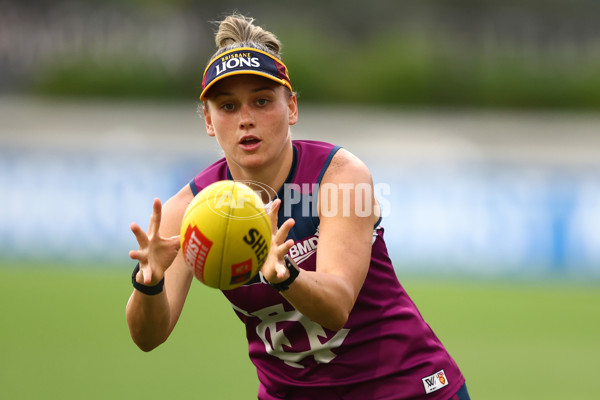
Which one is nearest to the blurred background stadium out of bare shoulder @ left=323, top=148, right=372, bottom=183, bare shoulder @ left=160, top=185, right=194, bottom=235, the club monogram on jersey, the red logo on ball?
the club monogram on jersey

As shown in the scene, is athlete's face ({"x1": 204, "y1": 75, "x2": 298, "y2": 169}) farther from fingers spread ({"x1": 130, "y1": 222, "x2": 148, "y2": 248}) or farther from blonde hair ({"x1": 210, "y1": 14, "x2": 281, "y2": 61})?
fingers spread ({"x1": 130, "y1": 222, "x2": 148, "y2": 248})

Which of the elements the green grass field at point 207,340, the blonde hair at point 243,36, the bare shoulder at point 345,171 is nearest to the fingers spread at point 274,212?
the bare shoulder at point 345,171

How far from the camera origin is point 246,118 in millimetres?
3877

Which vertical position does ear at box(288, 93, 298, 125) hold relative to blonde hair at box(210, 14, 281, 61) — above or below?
below

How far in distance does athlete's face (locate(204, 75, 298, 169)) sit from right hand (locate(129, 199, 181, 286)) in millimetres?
518

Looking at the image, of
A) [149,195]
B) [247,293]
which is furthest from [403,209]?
[247,293]

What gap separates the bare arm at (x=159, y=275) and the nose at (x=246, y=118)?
1.70 feet

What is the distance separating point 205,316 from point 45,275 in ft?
11.9

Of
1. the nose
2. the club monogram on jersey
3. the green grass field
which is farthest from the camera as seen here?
the green grass field

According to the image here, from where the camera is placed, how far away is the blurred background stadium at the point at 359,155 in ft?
30.9

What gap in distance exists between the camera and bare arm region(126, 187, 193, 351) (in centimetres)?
362

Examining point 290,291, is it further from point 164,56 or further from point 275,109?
point 164,56

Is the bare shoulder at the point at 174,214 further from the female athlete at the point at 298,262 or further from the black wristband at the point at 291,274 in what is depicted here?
the black wristband at the point at 291,274

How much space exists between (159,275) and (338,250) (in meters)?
0.78
